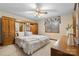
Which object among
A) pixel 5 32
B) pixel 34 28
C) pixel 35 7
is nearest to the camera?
pixel 35 7

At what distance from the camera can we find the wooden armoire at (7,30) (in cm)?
182

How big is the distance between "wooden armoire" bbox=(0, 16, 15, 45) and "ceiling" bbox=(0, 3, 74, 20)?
0.63 feet

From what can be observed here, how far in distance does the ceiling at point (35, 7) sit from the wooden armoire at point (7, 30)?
0.63 ft

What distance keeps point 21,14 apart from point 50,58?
1009 millimetres

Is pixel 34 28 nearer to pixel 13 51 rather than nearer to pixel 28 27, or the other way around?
pixel 28 27

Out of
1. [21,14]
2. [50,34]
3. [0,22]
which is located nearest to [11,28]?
[0,22]

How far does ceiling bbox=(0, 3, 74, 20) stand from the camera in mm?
1663

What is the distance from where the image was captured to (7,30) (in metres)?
1.90

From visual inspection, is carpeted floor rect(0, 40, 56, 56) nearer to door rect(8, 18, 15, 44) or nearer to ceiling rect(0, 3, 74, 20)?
door rect(8, 18, 15, 44)

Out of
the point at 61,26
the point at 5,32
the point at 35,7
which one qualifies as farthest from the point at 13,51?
the point at 61,26

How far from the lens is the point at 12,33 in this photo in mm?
1907

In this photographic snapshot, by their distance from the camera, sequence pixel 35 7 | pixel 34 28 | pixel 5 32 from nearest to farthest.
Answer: pixel 35 7 < pixel 5 32 < pixel 34 28

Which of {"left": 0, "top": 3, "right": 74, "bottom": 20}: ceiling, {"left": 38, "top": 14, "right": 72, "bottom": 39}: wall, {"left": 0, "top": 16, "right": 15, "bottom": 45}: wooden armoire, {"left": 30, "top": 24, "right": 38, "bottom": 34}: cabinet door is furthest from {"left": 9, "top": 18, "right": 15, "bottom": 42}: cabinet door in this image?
{"left": 38, "top": 14, "right": 72, "bottom": 39}: wall

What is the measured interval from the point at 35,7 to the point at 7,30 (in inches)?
29.5
